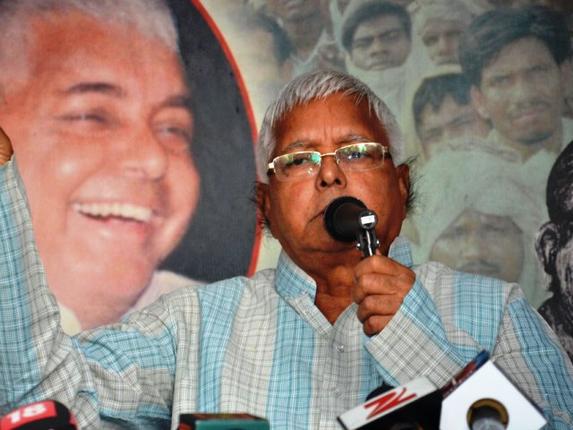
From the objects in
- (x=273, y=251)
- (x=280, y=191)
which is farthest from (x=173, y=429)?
(x=273, y=251)

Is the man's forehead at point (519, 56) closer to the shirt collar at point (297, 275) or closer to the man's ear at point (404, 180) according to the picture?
the man's ear at point (404, 180)

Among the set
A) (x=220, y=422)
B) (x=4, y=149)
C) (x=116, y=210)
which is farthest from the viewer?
(x=116, y=210)

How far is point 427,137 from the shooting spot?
133 inches

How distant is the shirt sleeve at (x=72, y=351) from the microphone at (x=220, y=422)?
25.5 inches

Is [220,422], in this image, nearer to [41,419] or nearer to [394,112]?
[41,419]

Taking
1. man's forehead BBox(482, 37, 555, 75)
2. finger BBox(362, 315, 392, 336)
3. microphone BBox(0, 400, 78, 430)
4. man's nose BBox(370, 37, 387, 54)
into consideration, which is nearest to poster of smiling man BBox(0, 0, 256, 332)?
man's nose BBox(370, 37, 387, 54)

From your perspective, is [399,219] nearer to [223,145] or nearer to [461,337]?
[461,337]

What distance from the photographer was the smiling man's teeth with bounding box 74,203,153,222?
3.00 meters

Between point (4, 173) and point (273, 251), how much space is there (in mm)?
1536

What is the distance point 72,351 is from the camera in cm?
194

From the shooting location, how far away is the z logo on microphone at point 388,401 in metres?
1.31

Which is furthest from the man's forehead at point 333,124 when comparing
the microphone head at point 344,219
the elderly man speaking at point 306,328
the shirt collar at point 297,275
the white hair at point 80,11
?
the white hair at point 80,11

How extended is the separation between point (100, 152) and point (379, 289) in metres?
1.50

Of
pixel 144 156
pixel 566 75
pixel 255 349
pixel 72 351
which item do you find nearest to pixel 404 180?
pixel 255 349
